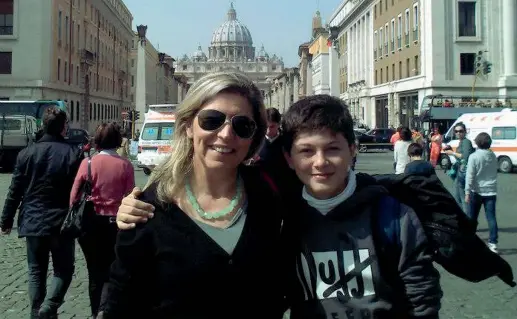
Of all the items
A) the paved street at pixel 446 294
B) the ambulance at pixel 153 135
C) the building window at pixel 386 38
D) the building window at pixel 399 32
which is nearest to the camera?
the paved street at pixel 446 294

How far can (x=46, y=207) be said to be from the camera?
15.6 ft

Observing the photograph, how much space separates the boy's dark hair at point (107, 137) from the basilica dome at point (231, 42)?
Answer: 590 ft

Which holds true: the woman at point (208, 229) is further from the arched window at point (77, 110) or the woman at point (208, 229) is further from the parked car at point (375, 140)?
the arched window at point (77, 110)

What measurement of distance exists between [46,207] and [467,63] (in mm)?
35534

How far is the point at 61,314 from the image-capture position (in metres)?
5.21

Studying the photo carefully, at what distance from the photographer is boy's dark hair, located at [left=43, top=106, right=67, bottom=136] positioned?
4.70 metres

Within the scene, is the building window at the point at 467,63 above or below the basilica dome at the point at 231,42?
below

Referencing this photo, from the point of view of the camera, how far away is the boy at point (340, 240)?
1942 mm

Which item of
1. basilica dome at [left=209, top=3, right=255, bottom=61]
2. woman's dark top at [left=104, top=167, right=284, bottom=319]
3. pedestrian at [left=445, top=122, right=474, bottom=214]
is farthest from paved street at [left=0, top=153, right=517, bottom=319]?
basilica dome at [left=209, top=3, right=255, bottom=61]

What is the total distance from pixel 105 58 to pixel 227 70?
59484mm

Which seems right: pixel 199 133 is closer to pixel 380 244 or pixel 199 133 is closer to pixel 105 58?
pixel 380 244

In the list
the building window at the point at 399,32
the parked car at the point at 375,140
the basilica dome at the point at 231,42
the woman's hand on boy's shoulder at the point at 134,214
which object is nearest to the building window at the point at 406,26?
the building window at the point at 399,32

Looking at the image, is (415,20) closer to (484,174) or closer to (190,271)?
(484,174)

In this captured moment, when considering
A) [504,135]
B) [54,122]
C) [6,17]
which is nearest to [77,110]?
[6,17]
